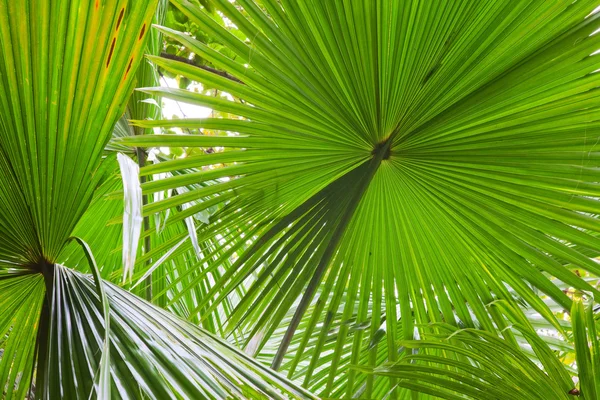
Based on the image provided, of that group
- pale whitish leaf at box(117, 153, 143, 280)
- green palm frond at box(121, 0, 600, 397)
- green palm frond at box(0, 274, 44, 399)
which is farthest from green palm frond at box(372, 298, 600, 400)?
green palm frond at box(0, 274, 44, 399)

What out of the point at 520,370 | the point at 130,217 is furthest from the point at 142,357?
the point at 520,370

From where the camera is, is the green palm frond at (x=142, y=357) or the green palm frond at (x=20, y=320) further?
the green palm frond at (x=20, y=320)

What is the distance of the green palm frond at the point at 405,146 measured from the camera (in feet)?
3.06

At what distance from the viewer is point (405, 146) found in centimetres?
110

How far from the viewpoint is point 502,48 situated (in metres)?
0.93

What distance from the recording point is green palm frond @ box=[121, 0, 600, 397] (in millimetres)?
932

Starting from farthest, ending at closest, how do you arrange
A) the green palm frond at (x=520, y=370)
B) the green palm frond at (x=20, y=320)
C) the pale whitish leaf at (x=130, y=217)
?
1. the green palm frond at (x=20, y=320)
2. the green palm frond at (x=520, y=370)
3. the pale whitish leaf at (x=130, y=217)

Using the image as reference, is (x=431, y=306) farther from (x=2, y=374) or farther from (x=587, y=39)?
(x=2, y=374)

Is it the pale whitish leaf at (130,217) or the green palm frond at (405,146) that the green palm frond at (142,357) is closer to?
the pale whitish leaf at (130,217)

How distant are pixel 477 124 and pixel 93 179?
0.69 meters

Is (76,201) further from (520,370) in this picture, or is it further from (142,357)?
(520,370)

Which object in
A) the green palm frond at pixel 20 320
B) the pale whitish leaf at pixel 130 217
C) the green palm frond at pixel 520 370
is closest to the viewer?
the pale whitish leaf at pixel 130 217

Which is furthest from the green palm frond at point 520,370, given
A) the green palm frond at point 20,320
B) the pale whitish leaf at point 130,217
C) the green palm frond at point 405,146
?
the green palm frond at point 20,320

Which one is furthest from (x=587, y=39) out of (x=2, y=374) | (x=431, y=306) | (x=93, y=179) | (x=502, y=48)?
(x=2, y=374)
